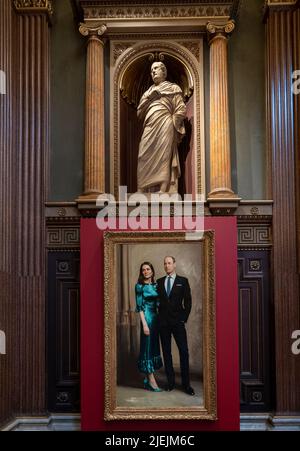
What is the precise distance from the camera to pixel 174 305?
21.9 feet

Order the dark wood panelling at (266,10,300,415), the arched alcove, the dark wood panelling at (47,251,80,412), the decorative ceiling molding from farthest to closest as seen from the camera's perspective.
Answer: the arched alcove < the decorative ceiling molding < the dark wood panelling at (47,251,80,412) < the dark wood panelling at (266,10,300,415)

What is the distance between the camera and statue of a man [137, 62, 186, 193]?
722 centimetres

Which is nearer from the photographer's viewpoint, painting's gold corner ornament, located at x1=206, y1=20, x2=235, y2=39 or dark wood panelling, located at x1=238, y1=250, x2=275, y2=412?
dark wood panelling, located at x1=238, y1=250, x2=275, y2=412

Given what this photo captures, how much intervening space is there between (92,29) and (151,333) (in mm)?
3698

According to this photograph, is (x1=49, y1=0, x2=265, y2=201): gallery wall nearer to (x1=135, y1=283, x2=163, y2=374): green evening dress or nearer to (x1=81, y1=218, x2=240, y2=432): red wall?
(x1=81, y1=218, x2=240, y2=432): red wall

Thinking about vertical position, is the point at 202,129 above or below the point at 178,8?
below

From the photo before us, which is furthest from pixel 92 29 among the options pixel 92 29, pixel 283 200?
pixel 283 200

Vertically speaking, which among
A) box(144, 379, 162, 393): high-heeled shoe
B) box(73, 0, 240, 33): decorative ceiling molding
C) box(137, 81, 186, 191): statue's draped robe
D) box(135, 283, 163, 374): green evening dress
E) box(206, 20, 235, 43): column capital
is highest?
box(73, 0, 240, 33): decorative ceiling molding

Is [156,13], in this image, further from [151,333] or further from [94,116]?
[151,333]

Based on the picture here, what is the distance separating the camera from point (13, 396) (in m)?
6.78

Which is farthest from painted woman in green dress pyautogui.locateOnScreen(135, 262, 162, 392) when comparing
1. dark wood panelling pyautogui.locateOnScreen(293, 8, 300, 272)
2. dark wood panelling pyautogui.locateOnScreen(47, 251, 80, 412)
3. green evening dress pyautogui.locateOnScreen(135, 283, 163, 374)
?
dark wood panelling pyautogui.locateOnScreen(293, 8, 300, 272)

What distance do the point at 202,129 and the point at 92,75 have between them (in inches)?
58.2
